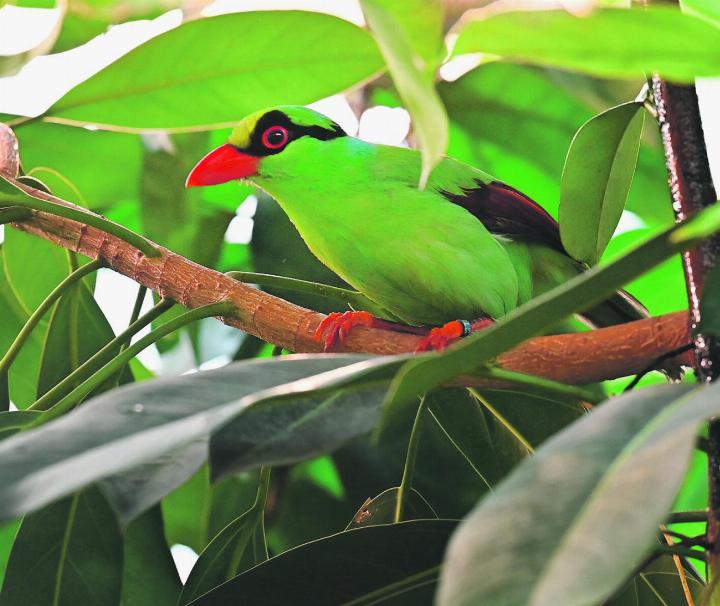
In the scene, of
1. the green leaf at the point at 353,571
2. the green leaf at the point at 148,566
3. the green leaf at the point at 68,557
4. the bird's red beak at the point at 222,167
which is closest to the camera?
the green leaf at the point at 353,571

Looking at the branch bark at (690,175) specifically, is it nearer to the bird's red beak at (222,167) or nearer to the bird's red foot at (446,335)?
the bird's red foot at (446,335)

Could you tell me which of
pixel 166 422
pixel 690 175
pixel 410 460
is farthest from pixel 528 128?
pixel 166 422

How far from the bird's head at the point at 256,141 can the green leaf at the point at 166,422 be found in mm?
1107

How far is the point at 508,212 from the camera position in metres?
1.72

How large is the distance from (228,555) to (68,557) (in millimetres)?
205

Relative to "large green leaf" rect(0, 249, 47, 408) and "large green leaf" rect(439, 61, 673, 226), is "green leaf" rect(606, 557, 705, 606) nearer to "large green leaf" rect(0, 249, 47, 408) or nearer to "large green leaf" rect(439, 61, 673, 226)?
"large green leaf" rect(439, 61, 673, 226)

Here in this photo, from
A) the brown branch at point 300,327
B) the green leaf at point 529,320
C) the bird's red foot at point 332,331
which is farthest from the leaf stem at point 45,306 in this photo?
the green leaf at point 529,320

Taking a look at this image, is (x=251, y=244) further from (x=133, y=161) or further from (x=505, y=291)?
(x=505, y=291)

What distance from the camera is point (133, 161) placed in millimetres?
2076

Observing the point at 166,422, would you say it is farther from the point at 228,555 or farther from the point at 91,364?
the point at 228,555

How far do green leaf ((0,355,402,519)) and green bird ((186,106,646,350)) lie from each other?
852mm

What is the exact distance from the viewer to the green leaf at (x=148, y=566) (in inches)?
51.7

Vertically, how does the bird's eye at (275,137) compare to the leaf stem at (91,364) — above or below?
above

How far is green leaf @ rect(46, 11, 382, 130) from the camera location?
1.43 m
